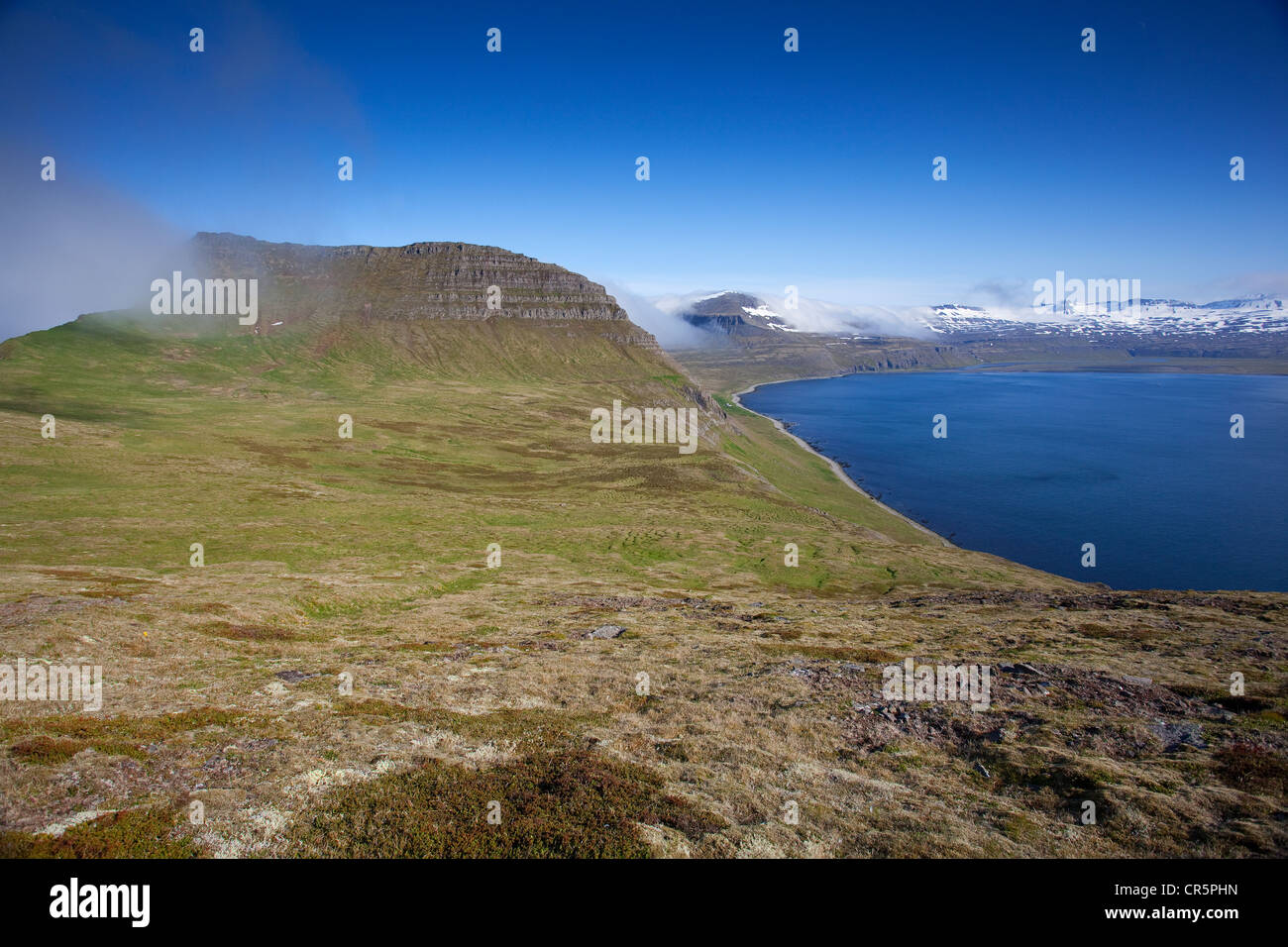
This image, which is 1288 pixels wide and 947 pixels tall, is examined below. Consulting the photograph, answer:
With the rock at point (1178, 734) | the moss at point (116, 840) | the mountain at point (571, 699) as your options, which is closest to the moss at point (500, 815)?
the mountain at point (571, 699)

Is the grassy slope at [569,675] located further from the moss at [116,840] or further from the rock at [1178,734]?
the rock at [1178,734]

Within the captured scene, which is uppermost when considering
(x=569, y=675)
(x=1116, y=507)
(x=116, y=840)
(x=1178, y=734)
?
(x=116, y=840)

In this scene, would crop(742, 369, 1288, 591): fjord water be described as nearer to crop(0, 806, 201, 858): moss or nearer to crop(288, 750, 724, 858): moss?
crop(288, 750, 724, 858): moss

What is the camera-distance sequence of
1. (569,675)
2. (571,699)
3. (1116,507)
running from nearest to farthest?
(571,699) → (569,675) → (1116,507)

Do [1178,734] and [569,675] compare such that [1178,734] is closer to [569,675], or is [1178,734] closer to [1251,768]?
[1251,768]

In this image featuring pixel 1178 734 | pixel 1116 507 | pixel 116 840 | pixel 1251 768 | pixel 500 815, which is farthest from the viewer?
pixel 1116 507

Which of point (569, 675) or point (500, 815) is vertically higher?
point (500, 815)

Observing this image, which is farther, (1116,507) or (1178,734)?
(1116,507)

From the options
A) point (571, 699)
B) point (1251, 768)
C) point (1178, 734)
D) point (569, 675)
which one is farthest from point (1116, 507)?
point (571, 699)

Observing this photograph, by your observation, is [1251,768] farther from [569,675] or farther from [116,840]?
[116,840]

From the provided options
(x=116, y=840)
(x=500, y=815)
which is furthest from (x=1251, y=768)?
(x=116, y=840)
